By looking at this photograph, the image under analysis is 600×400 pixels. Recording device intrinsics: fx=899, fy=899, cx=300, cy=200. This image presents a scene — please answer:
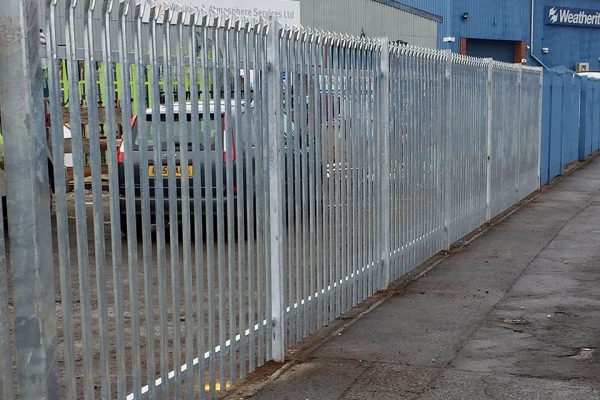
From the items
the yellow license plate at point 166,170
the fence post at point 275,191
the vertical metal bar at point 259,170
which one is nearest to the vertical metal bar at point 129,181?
the yellow license plate at point 166,170

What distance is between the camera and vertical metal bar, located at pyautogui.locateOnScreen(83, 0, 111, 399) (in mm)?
3963

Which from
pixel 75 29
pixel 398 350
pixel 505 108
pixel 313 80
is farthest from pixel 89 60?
pixel 505 108

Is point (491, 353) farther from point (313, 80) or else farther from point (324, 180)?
point (313, 80)

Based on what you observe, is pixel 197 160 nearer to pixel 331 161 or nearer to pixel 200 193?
pixel 200 193

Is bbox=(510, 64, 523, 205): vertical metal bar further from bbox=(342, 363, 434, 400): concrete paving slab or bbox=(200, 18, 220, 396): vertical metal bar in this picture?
bbox=(200, 18, 220, 396): vertical metal bar

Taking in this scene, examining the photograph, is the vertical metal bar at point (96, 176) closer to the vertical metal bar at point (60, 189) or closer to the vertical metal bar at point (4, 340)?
the vertical metal bar at point (60, 189)

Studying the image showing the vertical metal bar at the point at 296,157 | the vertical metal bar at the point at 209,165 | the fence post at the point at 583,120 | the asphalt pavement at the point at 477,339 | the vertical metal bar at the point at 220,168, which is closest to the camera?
the vertical metal bar at the point at 209,165

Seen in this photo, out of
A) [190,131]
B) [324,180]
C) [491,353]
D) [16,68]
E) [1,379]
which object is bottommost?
[491,353]

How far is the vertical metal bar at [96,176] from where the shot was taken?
396 cm

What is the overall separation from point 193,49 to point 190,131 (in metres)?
0.45

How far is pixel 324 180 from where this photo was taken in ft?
22.1

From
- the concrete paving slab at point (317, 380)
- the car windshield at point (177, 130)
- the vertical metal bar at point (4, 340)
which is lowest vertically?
the concrete paving slab at point (317, 380)

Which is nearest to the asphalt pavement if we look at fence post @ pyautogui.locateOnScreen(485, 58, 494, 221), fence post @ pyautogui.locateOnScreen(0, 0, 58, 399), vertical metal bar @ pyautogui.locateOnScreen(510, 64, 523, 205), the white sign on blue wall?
fence post @ pyautogui.locateOnScreen(0, 0, 58, 399)

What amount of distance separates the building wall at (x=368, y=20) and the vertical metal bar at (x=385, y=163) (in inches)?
545
